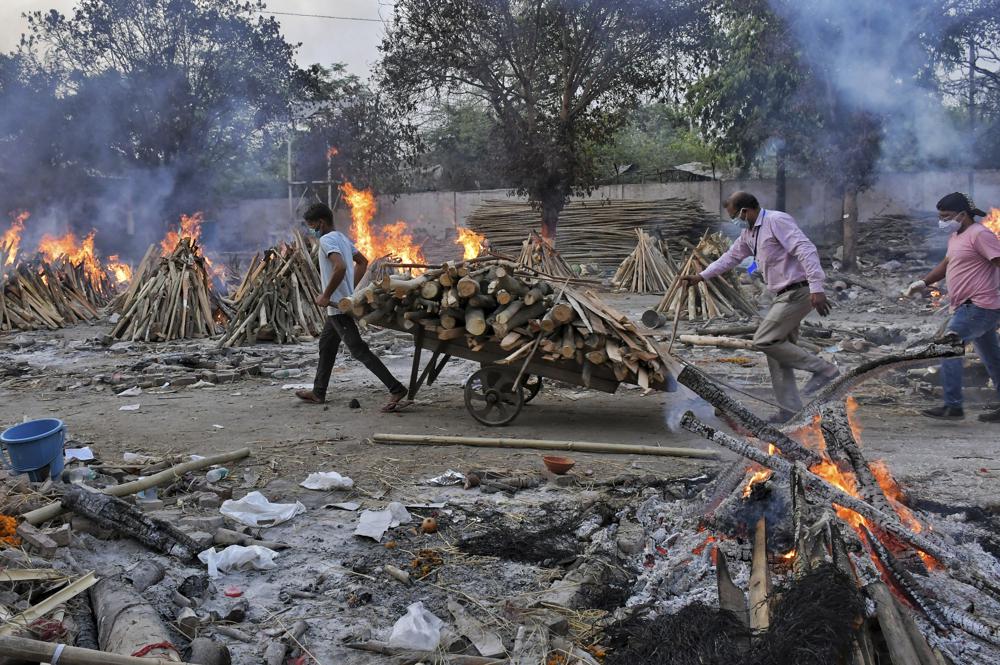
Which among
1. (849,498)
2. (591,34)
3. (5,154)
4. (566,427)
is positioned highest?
(591,34)

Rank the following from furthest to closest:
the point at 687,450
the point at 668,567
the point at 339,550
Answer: the point at 687,450 → the point at 339,550 → the point at 668,567

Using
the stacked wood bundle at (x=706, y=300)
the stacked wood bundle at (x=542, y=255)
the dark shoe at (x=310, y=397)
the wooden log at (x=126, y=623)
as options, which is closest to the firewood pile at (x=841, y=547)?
the wooden log at (x=126, y=623)

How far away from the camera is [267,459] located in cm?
570

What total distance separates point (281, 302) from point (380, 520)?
27.7 feet

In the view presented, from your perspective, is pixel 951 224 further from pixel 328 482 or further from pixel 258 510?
pixel 258 510

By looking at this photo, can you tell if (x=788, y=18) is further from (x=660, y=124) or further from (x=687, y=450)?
(x=660, y=124)

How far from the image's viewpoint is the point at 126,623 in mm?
2926

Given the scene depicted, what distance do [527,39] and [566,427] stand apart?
56.5ft

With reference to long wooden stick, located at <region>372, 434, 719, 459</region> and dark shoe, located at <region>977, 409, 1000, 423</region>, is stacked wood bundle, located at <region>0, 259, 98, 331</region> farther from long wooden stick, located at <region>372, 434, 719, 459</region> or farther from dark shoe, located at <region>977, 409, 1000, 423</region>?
dark shoe, located at <region>977, 409, 1000, 423</region>

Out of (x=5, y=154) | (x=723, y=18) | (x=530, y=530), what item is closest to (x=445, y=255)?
(x=723, y=18)

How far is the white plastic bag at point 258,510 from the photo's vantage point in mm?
4383

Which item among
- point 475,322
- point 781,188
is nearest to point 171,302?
point 475,322

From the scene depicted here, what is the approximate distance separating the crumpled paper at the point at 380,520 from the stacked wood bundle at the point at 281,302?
25.1 ft

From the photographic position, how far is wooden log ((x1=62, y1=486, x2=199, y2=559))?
3.85 metres
